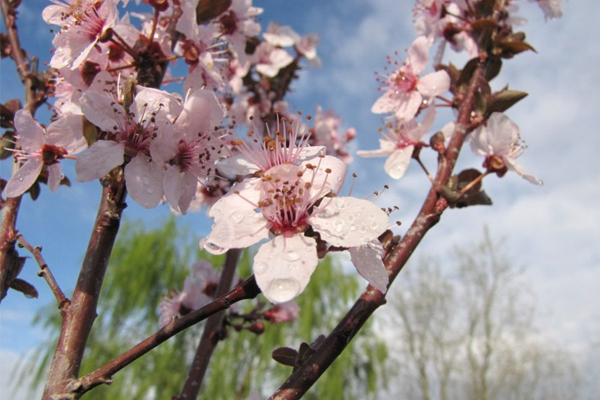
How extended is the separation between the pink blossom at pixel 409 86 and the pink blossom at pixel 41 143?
2.33ft

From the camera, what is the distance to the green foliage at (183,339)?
4801mm

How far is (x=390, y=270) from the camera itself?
0.77 metres

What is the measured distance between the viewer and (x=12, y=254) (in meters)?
0.83

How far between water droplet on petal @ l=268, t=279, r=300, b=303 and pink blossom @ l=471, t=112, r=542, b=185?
0.66 m

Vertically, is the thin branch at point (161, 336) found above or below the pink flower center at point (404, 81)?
below

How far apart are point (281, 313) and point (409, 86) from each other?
2.65 feet

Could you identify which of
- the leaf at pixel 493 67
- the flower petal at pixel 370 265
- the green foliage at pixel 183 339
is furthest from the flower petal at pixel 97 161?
the green foliage at pixel 183 339

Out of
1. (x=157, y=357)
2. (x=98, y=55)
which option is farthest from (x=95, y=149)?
(x=157, y=357)

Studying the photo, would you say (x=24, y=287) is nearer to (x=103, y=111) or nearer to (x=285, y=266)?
(x=103, y=111)

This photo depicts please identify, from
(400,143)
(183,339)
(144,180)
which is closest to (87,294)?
(144,180)

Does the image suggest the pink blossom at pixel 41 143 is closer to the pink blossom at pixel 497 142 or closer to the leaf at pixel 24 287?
the leaf at pixel 24 287

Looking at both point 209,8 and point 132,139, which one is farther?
point 209,8

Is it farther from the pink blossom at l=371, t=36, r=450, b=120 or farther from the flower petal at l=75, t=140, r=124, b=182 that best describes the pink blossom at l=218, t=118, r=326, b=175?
the pink blossom at l=371, t=36, r=450, b=120

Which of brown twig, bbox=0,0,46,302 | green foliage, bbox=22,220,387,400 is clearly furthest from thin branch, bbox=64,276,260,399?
green foliage, bbox=22,220,387,400
